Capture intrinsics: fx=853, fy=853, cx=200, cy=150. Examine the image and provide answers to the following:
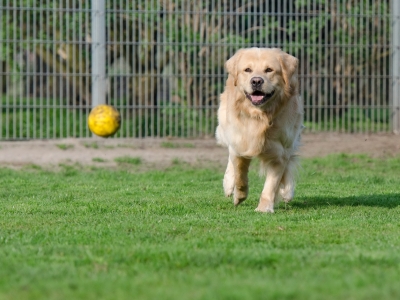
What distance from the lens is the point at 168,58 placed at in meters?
A: 14.4

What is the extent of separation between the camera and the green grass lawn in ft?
13.0

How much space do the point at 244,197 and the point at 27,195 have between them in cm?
229

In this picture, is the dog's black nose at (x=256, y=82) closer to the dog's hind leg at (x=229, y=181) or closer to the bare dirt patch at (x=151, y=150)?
the dog's hind leg at (x=229, y=181)

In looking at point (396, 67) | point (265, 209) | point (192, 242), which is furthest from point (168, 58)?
point (192, 242)

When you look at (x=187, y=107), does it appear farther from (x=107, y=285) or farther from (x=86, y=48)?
(x=107, y=285)

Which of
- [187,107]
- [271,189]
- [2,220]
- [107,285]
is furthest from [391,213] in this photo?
[187,107]

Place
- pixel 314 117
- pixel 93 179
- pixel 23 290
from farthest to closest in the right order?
pixel 314 117 → pixel 93 179 → pixel 23 290

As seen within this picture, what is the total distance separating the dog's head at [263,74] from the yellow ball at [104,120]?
555 cm

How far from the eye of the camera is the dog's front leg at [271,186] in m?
7.21

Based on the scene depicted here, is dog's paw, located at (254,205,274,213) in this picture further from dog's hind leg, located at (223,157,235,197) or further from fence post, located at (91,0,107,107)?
fence post, located at (91,0,107,107)

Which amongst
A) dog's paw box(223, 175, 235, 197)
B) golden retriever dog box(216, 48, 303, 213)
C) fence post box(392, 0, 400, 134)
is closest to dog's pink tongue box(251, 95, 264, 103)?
golden retriever dog box(216, 48, 303, 213)

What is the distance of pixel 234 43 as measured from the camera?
1436cm

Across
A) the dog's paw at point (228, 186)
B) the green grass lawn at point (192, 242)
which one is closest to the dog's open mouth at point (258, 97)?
the green grass lawn at point (192, 242)

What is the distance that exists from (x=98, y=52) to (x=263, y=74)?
23.9 feet
